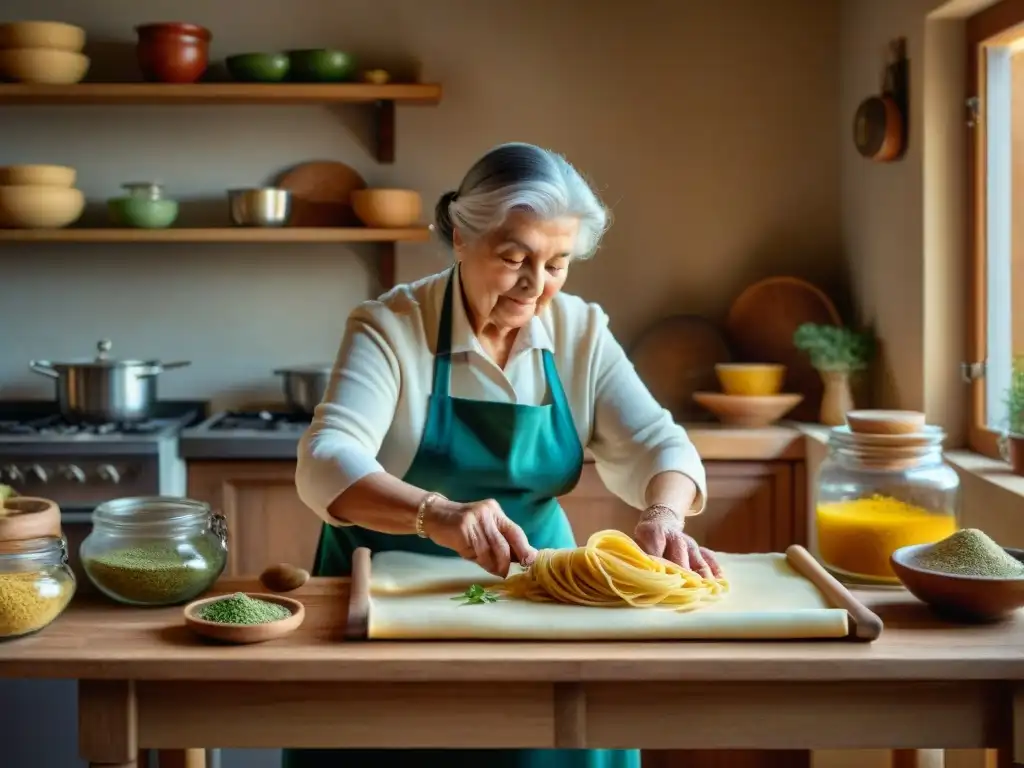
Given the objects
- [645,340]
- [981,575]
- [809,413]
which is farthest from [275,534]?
[981,575]

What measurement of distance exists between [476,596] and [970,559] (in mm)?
618

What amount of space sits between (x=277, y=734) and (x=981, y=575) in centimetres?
86

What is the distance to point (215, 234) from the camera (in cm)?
336

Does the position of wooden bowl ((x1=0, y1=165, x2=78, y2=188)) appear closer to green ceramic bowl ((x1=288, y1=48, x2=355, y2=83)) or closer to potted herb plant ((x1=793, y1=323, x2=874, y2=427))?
green ceramic bowl ((x1=288, y1=48, x2=355, y2=83))

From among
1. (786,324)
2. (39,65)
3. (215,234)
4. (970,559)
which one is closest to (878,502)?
(970,559)

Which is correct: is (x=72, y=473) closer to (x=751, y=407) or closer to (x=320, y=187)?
(x=320, y=187)

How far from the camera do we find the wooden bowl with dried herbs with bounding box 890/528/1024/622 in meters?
1.41

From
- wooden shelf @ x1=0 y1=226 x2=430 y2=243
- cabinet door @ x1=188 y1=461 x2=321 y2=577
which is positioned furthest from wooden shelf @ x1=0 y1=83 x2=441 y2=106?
cabinet door @ x1=188 y1=461 x2=321 y2=577

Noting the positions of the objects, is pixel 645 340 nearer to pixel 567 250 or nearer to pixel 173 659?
pixel 567 250

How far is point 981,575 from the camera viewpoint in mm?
1423

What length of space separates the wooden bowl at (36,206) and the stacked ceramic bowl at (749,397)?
1905 mm

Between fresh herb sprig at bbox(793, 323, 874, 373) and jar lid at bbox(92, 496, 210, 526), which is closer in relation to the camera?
jar lid at bbox(92, 496, 210, 526)

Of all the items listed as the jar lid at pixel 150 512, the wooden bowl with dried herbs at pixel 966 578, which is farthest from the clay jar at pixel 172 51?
the wooden bowl with dried herbs at pixel 966 578

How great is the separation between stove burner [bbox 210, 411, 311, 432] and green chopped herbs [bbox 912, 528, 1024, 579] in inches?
79.1
